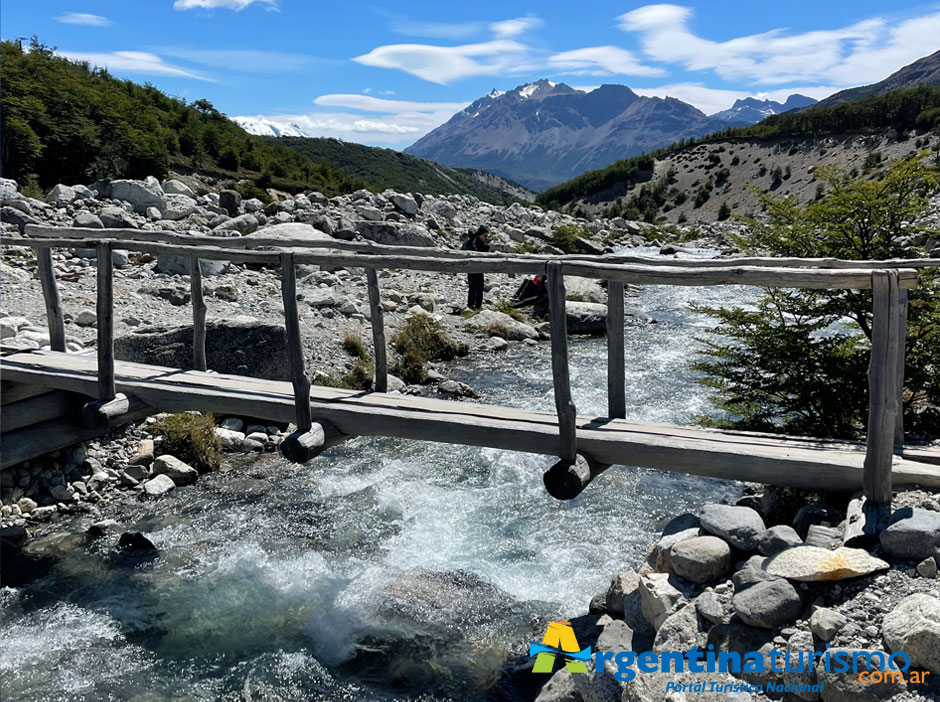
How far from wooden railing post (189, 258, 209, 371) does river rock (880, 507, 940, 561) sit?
7824 mm

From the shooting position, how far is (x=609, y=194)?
9150 centimetres

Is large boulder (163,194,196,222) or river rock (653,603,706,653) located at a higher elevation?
large boulder (163,194,196,222)

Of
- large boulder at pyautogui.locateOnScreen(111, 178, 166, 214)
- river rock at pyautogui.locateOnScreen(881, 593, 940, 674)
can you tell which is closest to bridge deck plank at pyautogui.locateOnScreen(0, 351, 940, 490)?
river rock at pyautogui.locateOnScreen(881, 593, 940, 674)

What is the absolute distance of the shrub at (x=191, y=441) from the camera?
34.6 ft

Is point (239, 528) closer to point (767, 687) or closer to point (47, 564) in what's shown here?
point (47, 564)

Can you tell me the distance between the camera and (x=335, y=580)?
7.96 m

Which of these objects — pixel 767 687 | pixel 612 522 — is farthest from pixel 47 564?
pixel 767 687

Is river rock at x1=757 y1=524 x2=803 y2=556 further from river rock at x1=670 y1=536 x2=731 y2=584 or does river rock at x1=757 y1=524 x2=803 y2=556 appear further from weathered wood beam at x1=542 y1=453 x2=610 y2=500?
weathered wood beam at x1=542 y1=453 x2=610 y2=500

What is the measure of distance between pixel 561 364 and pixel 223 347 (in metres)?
7.55

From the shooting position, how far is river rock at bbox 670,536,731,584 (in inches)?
223

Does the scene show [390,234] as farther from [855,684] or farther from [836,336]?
[855,684]

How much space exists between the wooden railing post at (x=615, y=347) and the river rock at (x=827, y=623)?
285 cm

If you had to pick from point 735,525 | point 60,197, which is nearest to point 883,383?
point 735,525

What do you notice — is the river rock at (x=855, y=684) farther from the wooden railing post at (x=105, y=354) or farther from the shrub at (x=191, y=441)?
the shrub at (x=191, y=441)
